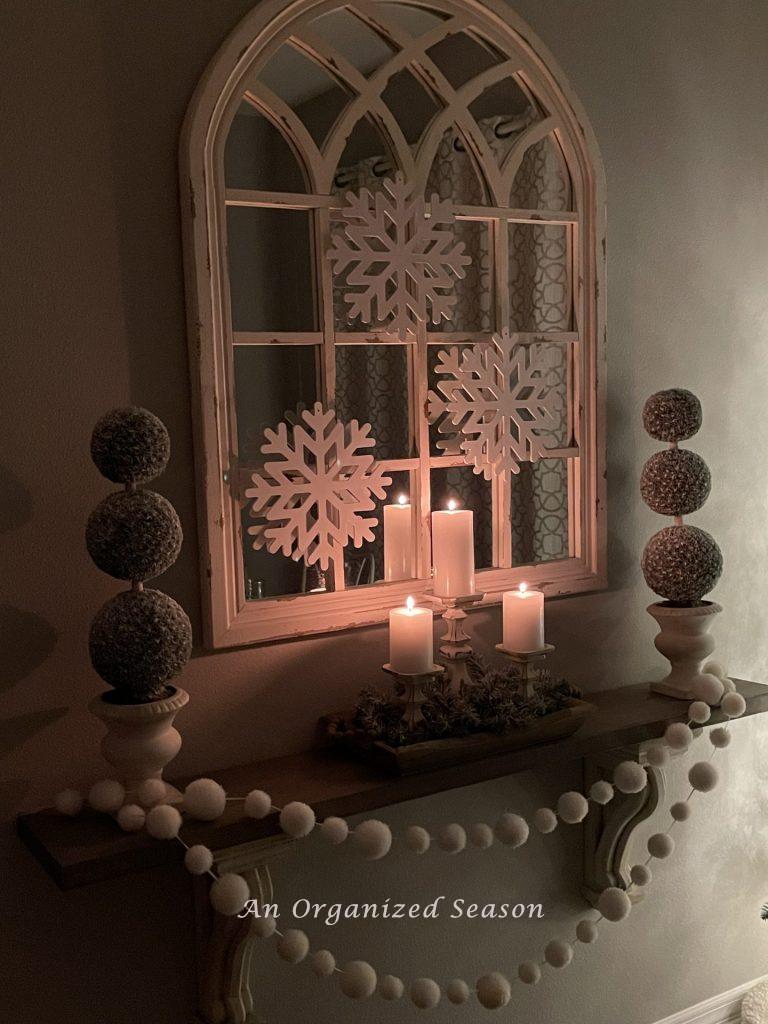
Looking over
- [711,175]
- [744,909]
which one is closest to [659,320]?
[711,175]

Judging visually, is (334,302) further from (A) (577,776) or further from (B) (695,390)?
(A) (577,776)

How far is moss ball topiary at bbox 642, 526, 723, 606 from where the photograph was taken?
1.87 metres

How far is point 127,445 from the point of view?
1.37 m

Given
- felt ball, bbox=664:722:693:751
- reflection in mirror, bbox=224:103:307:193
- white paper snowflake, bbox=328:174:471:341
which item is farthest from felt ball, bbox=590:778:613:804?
reflection in mirror, bbox=224:103:307:193

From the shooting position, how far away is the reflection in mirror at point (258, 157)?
1586 mm

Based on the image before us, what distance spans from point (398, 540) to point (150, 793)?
0.58 m

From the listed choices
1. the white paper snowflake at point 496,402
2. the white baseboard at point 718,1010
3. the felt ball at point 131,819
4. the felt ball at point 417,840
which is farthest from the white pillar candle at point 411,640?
the white baseboard at point 718,1010

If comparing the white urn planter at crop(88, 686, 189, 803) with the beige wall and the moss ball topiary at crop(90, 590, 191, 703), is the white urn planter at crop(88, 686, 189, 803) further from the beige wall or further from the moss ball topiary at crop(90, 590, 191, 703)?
the beige wall

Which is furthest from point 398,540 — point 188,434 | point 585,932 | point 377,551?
point 585,932

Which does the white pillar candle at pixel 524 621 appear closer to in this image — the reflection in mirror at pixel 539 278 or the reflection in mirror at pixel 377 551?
the reflection in mirror at pixel 377 551

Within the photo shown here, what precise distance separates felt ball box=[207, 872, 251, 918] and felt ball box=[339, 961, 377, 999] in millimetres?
250

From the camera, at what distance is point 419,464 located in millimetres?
1774

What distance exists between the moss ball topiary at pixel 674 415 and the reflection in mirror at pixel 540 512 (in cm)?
18

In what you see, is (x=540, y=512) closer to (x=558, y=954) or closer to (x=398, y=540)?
(x=398, y=540)
